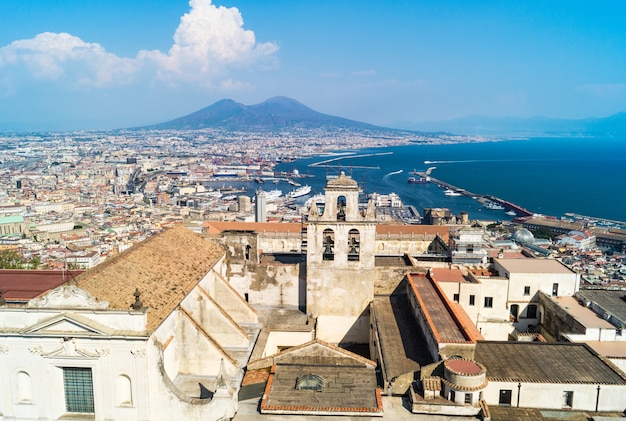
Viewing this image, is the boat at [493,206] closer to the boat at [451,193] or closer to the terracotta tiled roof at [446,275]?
the boat at [451,193]

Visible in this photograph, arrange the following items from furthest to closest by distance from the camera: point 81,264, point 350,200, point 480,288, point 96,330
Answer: point 81,264
point 480,288
point 350,200
point 96,330

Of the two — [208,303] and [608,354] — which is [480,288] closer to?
[608,354]

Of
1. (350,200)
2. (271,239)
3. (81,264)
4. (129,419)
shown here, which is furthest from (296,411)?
(81,264)

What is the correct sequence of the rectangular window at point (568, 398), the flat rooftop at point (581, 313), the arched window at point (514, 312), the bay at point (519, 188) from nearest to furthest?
the rectangular window at point (568, 398)
the flat rooftop at point (581, 313)
the arched window at point (514, 312)
the bay at point (519, 188)

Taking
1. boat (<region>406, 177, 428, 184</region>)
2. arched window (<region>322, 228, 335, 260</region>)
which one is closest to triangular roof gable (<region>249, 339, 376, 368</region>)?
arched window (<region>322, 228, 335, 260</region>)

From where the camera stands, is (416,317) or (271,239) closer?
(416,317)

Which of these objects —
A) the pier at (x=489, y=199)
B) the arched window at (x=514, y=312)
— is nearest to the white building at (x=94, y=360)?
the arched window at (x=514, y=312)
